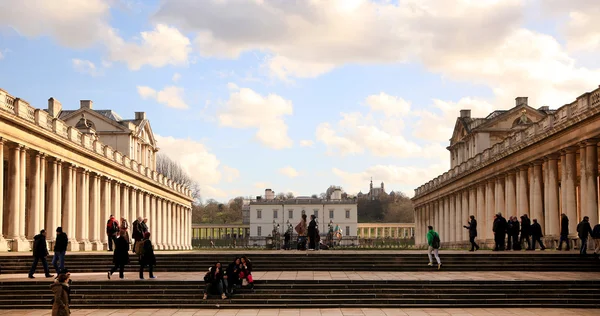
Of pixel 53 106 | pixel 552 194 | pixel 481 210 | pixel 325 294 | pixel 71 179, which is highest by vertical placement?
pixel 53 106

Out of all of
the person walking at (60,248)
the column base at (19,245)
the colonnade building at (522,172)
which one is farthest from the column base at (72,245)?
the colonnade building at (522,172)

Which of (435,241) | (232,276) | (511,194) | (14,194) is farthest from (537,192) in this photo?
(232,276)

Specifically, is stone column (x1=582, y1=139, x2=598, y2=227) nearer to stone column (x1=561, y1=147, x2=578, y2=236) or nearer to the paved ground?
stone column (x1=561, y1=147, x2=578, y2=236)

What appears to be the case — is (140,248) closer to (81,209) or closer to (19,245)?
(19,245)

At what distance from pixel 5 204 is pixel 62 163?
4.40 meters

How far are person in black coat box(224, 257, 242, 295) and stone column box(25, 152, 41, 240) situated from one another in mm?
24522

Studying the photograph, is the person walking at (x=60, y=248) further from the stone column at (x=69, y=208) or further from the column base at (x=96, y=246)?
the column base at (x=96, y=246)

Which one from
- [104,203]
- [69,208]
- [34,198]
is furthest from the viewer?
[104,203]

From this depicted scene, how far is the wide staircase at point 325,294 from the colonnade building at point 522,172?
16.7m

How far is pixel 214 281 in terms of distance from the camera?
26797 mm

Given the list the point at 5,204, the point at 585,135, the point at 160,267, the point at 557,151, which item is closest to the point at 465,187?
the point at 557,151

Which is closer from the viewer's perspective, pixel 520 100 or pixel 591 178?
pixel 591 178

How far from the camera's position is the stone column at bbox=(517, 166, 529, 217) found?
57.1 meters

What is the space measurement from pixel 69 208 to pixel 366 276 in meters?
31.1
